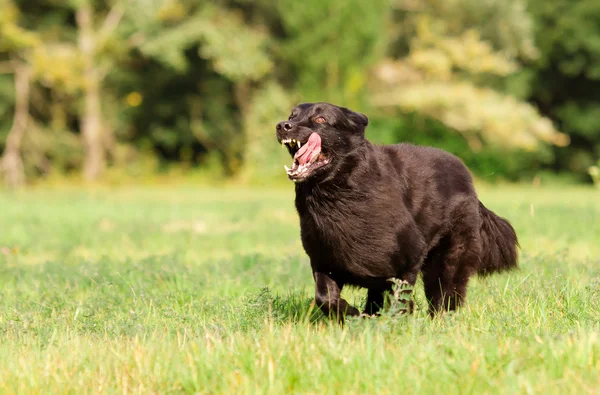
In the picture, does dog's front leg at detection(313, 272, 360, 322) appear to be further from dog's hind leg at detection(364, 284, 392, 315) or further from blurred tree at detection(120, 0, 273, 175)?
blurred tree at detection(120, 0, 273, 175)

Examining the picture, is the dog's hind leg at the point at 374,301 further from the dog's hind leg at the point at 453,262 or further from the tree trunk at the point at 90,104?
the tree trunk at the point at 90,104

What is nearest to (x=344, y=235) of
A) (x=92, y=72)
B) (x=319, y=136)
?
(x=319, y=136)

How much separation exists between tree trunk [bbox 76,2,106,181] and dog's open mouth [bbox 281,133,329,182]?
85.4ft

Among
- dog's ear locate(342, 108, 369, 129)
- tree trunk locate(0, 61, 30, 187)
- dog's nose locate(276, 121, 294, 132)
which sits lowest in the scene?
tree trunk locate(0, 61, 30, 187)

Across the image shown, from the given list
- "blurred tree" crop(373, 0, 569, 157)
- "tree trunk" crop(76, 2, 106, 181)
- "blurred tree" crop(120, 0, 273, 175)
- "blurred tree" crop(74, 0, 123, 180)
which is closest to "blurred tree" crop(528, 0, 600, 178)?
"blurred tree" crop(373, 0, 569, 157)

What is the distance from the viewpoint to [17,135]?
100ft

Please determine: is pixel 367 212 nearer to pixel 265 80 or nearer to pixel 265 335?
pixel 265 335

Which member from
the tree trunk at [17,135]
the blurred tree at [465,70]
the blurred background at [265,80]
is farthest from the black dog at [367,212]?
the tree trunk at [17,135]

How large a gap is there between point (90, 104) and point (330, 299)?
28.2 metres

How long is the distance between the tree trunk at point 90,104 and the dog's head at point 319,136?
84.8 feet

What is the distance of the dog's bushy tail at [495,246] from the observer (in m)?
6.10

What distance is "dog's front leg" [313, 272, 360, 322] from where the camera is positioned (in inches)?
198

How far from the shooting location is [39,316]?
5.35 m

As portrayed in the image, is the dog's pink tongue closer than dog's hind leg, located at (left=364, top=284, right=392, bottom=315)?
Yes
